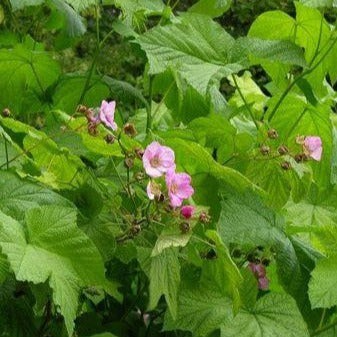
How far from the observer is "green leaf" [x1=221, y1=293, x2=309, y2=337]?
1.25 meters

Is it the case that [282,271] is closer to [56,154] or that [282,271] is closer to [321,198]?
[321,198]

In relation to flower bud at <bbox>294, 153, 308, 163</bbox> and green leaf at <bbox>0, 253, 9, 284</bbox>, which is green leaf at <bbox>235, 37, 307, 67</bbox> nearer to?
flower bud at <bbox>294, 153, 308, 163</bbox>

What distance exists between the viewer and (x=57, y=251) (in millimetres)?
1068

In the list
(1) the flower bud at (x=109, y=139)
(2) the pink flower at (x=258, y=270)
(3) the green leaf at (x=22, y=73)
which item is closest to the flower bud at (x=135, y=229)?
(1) the flower bud at (x=109, y=139)

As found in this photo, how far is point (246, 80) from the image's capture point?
237 cm

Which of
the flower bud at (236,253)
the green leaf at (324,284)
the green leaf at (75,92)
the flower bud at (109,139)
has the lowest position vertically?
the flower bud at (236,253)

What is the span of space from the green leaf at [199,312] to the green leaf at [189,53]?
0.98ft

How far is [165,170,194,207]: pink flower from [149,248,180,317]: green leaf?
7 cm

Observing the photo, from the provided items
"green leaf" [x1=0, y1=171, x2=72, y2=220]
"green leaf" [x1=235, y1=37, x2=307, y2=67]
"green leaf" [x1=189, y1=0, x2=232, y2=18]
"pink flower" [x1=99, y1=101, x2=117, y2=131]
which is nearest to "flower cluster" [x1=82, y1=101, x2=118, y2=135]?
"pink flower" [x1=99, y1=101, x2=117, y2=131]

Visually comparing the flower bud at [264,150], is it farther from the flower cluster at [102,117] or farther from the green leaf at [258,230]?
the flower cluster at [102,117]

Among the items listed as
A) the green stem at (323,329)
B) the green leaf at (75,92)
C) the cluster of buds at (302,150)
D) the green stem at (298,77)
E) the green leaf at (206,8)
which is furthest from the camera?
the green leaf at (206,8)

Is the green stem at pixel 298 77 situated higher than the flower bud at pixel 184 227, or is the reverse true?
the flower bud at pixel 184 227

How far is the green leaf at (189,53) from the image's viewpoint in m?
1.32

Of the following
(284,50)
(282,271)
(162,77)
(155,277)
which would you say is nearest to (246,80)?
(162,77)
